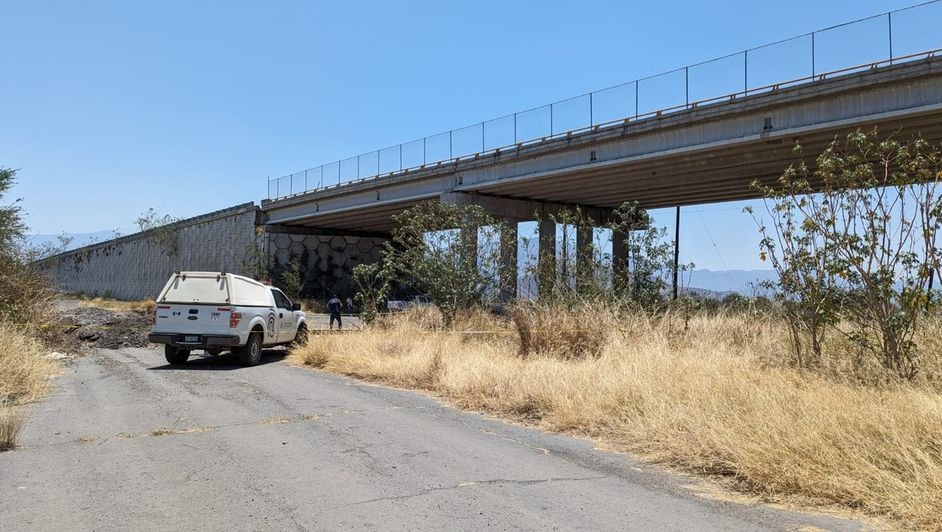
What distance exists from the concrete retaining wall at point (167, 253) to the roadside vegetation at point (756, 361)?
139 ft

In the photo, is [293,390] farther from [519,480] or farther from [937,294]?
[937,294]

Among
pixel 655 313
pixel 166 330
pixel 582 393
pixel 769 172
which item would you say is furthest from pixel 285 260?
pixel 582 393

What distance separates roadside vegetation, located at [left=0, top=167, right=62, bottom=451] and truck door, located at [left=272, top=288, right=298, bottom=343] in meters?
4.83

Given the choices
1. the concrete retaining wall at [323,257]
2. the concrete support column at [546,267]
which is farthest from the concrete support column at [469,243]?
the concrete retaining wall at [323,257]

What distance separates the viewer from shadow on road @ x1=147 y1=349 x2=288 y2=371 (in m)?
14.8

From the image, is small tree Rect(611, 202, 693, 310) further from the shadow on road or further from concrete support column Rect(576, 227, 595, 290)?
the shadow on road

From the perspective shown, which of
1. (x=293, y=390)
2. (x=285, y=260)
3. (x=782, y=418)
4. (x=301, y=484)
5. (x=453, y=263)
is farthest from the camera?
(x=285, y=260)

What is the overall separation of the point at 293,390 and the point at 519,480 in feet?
21.1

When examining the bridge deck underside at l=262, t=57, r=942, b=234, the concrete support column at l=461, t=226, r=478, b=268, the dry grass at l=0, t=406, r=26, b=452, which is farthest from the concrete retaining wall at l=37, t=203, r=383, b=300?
the dry grass at l=0, t=406, r=26, b=452

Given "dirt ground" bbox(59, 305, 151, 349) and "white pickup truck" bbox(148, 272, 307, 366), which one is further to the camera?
"dirt ground" bbox(59, 305, 151, 349)

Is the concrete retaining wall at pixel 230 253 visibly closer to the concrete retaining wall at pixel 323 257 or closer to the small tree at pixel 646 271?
the concrete retaining wall at pixel 323 257

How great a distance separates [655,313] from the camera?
13.8m

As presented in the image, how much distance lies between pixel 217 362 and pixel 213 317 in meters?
1.88

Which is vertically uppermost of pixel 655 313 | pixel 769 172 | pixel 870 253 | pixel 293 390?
pixel 769 172
